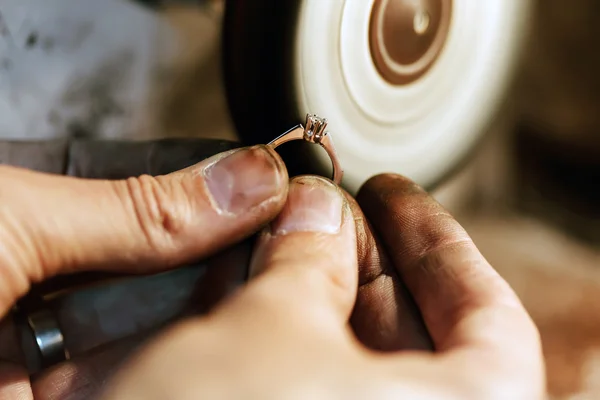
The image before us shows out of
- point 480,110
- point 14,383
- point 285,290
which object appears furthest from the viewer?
point 480,110

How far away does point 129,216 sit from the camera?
37 cm

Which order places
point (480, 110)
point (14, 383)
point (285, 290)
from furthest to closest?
1. point (480, 110)
2. point (14, 383)
3. point (285, 290)

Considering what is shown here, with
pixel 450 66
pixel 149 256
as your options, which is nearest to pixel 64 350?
pixel 149 256

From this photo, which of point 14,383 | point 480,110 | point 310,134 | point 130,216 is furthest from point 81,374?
point 480,110

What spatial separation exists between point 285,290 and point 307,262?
0.12ft

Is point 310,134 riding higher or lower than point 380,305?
higher

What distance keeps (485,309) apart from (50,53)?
0.53 m

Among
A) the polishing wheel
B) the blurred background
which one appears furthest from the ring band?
the blurred background

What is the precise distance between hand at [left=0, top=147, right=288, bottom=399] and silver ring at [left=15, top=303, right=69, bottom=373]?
0.14 ft

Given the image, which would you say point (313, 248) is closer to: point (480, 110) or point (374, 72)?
point (374, 72)

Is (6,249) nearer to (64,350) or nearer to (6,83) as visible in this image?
(64,350)

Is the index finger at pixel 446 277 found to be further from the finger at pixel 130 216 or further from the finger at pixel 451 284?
the finger at pixel 130 216

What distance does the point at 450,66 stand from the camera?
52cm

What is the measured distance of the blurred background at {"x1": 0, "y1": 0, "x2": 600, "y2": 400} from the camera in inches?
23.9
